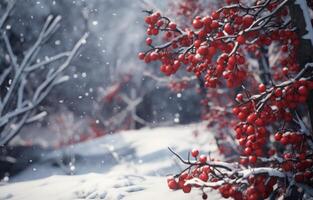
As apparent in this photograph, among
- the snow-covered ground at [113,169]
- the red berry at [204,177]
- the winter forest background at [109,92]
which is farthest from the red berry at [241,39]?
the winter forest background at [109,92]

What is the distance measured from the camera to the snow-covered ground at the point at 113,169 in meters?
3.98

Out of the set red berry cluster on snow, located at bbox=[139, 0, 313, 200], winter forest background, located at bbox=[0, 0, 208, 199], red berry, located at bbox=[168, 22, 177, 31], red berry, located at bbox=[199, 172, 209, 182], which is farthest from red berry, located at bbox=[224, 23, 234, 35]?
winter forest background, located at bbox=[0, 0, 208, 199]

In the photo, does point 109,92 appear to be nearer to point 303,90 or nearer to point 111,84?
point 111,84

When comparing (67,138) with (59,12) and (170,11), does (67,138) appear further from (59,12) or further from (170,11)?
(170,11)

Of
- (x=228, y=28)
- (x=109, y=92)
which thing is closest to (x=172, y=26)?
(x=228, y=28)

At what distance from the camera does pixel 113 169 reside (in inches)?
401

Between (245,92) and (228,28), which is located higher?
(228,28)

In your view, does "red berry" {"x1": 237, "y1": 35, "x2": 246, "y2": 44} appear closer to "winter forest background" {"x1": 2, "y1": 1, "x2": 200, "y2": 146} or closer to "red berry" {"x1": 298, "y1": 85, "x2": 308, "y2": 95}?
"red berry" {"x1": 298, "y1": 85, "x2": 308, "y2": 95}

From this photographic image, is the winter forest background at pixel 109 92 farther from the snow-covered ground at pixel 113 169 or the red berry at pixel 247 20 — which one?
the red berry at pixel 247 20

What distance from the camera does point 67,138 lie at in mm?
19656

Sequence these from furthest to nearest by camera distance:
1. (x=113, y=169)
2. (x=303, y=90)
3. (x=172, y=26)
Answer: (x=113, y=169) → (x=172, y=26) → (x=303, y=90)

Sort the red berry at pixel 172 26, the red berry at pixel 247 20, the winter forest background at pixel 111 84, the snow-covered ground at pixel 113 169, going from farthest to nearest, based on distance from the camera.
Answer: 1. the winter forest background at pixel 111 84
2. the snow-covered ground at pixel 113 169
3. the red berry at pixel 172 26
4. the red berry at pixel 247 20

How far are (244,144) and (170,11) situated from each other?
22.6ft

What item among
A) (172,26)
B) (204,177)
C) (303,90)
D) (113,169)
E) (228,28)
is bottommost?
(113,169)
